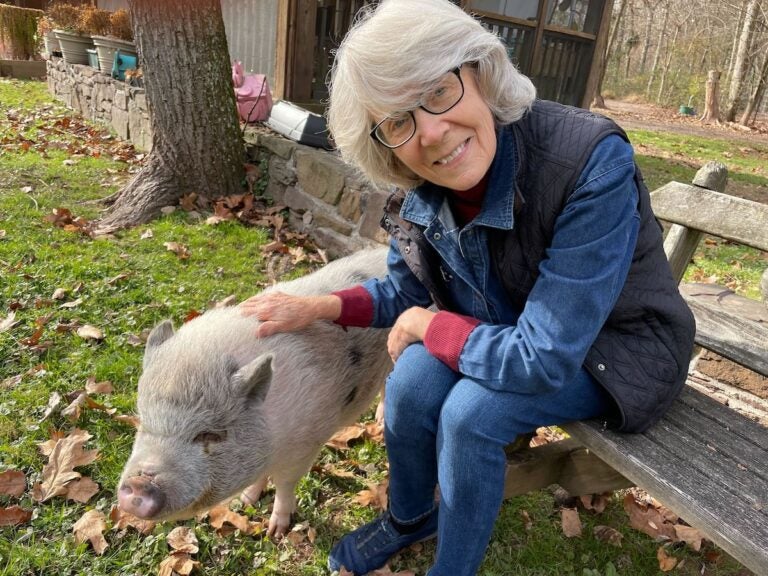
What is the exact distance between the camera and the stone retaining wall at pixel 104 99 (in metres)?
7.03

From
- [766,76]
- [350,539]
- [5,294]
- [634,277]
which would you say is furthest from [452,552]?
[766,76]

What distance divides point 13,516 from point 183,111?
3.41m

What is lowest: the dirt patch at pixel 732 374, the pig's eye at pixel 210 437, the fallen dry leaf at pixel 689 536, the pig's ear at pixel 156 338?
the fallen dry leaf at pixel 689 536

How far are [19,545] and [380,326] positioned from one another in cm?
159

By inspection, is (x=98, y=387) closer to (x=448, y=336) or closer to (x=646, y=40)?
(x=448, y=336)

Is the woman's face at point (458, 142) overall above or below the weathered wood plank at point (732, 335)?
above

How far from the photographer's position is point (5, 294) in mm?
3672

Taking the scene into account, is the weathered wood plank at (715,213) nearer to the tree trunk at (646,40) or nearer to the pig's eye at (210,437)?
the pig's eye at (210,437)

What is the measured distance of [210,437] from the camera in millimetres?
1989

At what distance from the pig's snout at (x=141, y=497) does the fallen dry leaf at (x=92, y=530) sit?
0.65m

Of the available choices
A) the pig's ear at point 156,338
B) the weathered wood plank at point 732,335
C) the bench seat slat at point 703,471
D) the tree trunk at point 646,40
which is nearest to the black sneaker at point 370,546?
the bench seat slat at point 703,471

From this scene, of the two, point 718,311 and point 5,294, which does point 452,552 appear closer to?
point 718,311

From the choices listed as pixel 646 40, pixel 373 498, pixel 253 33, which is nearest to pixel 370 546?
pixel 373 498

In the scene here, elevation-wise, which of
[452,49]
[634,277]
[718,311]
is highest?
[452,49]
